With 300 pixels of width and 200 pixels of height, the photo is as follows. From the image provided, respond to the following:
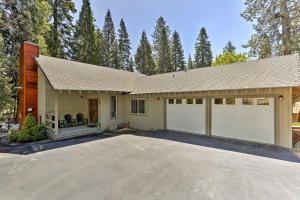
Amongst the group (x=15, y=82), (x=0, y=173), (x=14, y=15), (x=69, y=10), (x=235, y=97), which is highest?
(x=69, y=10)

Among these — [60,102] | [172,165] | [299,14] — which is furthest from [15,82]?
[299,14]

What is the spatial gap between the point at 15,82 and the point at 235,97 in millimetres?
18917

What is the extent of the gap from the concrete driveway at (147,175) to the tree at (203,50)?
3413cm

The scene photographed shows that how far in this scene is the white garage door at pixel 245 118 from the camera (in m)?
8.10

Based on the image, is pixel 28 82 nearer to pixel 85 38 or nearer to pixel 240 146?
pixel 240 146

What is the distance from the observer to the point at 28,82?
11047mm

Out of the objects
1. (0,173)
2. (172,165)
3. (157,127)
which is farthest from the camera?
(157,127)

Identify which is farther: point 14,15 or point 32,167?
point 14,15

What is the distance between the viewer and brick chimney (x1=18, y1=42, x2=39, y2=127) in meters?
10.9

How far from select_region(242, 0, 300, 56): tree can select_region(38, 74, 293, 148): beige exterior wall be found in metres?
13.0

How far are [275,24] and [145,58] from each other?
20.6m

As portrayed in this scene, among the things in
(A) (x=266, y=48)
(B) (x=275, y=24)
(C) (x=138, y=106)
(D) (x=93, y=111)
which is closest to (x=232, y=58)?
(A) (x=266, y=48)

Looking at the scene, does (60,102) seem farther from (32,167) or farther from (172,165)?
(172,165)

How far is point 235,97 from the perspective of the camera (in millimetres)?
9125
